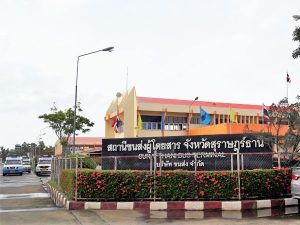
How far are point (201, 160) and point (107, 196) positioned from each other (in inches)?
144

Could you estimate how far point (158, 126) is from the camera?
47750 mm

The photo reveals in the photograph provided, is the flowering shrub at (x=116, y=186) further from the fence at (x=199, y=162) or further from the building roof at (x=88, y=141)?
the building roof at (x=88, y=141)

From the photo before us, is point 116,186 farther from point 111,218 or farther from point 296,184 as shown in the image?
point 296,184

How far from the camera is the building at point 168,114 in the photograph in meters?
43.9

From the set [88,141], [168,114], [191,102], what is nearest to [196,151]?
[168,114]

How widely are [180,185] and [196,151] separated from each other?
2.90 metres

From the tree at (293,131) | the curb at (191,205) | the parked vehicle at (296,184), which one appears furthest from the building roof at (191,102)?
the parked vehicle at (296,184)

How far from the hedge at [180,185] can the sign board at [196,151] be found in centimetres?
83

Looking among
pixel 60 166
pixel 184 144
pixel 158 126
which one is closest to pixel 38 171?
pixel 158 126

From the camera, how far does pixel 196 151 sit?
14328 millimetres

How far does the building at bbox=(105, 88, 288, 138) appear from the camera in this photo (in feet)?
144

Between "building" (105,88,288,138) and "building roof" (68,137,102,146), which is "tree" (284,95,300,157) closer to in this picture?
"building" (105,88,288,138)

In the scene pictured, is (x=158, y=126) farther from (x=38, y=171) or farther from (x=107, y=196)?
(x=107, y=196)

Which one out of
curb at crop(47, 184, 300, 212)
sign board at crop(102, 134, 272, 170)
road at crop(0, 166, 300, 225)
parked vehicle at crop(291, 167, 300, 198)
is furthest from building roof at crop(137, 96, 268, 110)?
parked vehicle at crop(291, 167, 300, 198)
